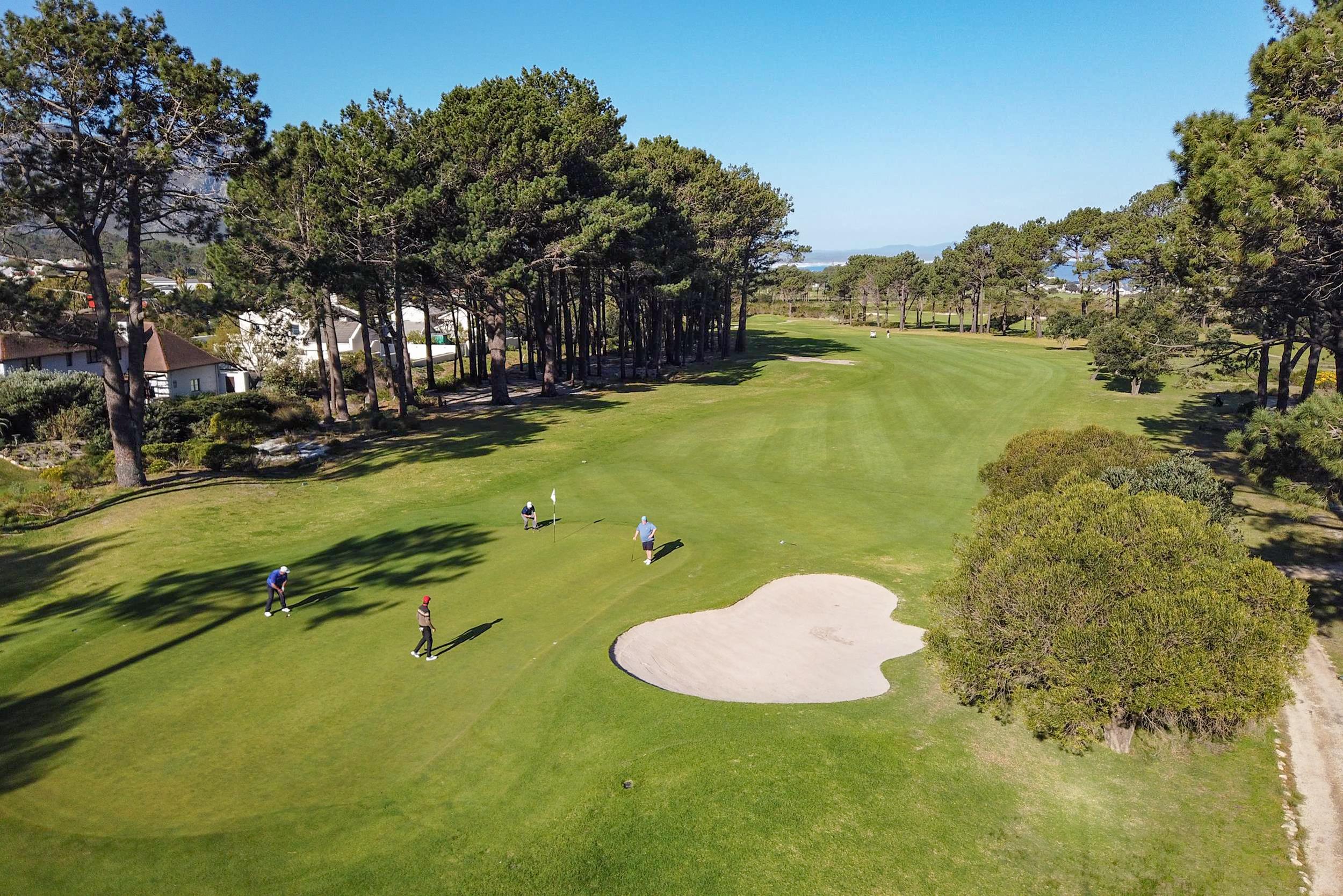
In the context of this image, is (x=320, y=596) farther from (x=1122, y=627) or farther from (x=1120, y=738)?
(x=1120, y=738)

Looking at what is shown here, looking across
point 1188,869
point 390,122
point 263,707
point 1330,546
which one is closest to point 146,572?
point 263,707

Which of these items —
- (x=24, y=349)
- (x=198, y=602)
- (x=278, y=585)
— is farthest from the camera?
(x=24, y=349)

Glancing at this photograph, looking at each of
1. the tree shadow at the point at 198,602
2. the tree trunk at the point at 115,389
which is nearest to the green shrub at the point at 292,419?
the tree trunk at the point at 115,389

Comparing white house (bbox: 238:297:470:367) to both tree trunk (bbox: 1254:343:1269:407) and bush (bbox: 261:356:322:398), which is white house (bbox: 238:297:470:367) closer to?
bush (bbox: 261:356:322:398)

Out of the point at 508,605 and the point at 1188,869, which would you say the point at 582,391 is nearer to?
the point at 508,605

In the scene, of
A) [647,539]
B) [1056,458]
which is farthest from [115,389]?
[1056,458]

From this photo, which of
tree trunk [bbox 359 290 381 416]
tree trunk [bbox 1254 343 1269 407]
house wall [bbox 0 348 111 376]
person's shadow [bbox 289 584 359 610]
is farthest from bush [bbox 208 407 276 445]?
tree trunk [bbox 1254 343 1269 407]

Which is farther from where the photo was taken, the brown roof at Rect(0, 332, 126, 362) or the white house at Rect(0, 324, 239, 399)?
the white house at Rect(0, 324, 239, 399)
